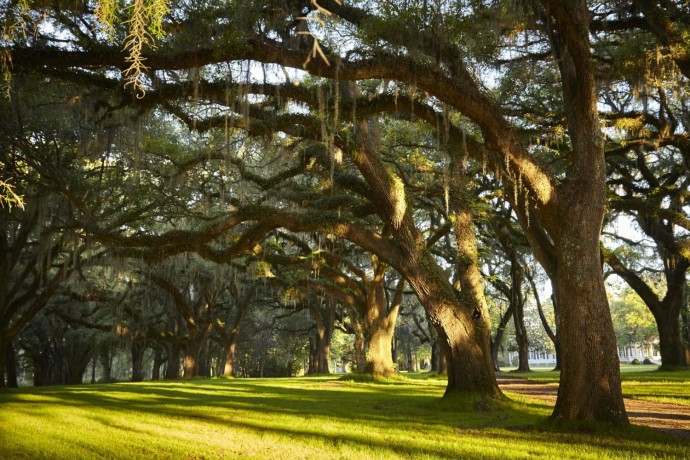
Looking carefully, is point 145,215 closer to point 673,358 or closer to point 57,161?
point 57,161

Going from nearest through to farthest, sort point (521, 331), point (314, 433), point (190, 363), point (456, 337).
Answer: point (314, 433), point (456, 337), point (190, 363), point (521, 331)

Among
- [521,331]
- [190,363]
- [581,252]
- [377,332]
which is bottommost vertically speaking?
[190,363]

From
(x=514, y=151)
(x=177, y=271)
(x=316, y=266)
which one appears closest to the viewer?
(x=514, y=151)

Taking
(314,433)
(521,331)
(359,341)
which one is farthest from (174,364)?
(314,433)

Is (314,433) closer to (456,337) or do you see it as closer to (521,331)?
(456,337)

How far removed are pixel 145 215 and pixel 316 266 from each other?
18.3 feet

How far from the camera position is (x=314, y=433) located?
7.82 meters

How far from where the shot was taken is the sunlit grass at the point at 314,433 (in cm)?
628

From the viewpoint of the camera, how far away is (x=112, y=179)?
16250 mm

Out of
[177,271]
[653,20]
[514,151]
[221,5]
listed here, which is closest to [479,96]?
[514,151]

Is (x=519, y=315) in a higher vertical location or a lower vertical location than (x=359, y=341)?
higher


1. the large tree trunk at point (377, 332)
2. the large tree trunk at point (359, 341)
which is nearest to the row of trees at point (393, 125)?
the large tree trunk at point (377, 332)

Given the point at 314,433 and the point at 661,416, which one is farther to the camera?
the point at 661,416

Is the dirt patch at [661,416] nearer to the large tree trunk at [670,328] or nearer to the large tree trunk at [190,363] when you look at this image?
A: the large tree trunk at [670,328]
